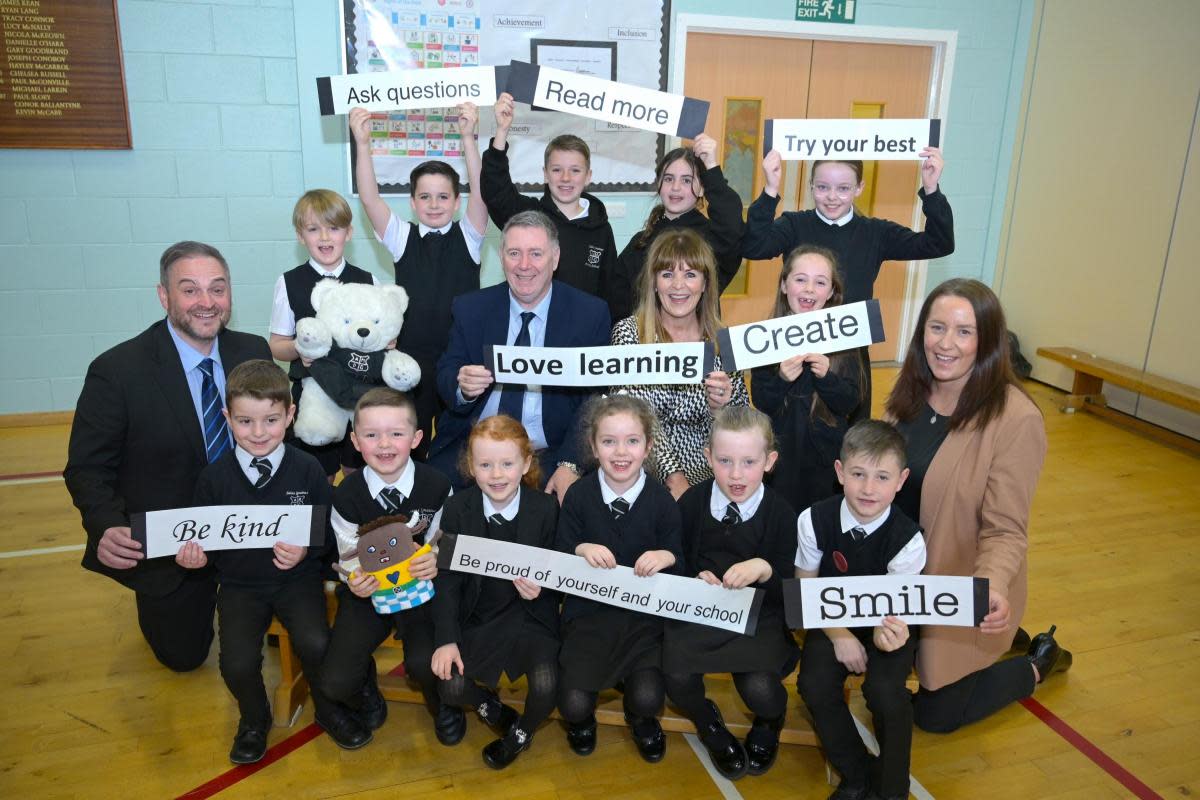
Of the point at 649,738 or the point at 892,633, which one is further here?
the point at 649,738

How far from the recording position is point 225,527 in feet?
8.55

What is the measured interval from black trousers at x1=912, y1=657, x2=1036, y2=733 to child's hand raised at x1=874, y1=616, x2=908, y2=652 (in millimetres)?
610

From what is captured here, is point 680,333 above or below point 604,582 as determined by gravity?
above

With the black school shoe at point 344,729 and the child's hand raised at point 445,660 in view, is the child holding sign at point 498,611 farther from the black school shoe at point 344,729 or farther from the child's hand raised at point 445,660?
the black school shoe at point 344,729

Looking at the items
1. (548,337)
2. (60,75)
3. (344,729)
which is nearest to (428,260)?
(548,337)

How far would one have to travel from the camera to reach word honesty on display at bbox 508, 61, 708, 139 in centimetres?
344

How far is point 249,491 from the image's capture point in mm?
2705

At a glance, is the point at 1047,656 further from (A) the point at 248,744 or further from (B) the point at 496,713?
(A) the point at 248,744

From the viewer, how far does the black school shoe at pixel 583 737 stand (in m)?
2.66

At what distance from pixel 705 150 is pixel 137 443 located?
2443 millimetres

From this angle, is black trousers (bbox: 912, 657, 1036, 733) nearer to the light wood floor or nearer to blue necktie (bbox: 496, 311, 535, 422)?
the light wood floor

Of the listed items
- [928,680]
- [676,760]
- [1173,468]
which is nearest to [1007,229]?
[1173,468]

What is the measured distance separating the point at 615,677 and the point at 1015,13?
6.37m

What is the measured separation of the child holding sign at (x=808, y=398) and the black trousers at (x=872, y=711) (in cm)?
81
